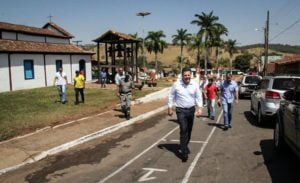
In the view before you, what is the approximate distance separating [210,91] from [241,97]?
36.7ft

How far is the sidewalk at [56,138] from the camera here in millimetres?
8148

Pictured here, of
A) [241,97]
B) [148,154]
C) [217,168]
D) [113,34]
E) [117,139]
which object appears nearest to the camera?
[217,168]

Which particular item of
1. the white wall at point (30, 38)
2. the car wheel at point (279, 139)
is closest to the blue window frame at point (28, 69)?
the white wall at point (30, 38)

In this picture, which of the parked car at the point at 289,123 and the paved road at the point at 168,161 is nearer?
the parked car at the point at 289,123

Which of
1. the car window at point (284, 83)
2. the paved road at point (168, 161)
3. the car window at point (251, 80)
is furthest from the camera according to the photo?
the car window at point (251, 80)

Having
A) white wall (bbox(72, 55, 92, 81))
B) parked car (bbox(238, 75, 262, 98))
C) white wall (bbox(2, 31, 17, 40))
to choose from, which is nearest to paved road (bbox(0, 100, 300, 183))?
parked car (bbox(238, 75, 262, 98))

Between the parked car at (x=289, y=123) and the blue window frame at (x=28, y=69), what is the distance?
84.3ft

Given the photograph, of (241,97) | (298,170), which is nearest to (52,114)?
(298,170)

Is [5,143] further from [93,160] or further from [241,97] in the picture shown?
[241,97]

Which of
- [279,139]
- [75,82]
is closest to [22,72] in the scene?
[75,82]

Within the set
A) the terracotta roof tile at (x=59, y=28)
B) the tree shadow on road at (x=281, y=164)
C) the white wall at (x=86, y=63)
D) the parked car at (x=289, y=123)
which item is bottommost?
the tree shadow on road at (x=281, y=164)

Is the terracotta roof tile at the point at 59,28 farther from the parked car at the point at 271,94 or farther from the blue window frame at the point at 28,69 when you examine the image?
the parked car at the point at 271,94

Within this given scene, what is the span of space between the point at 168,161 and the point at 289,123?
2571 mm

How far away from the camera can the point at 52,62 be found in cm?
3338
